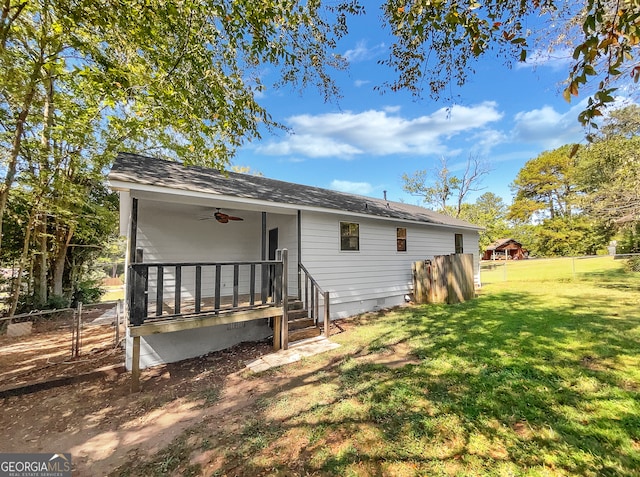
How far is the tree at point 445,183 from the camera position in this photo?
2358cm

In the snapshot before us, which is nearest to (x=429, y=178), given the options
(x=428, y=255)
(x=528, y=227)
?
(x=428, y=255)

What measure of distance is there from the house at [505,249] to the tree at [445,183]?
52.4 ft

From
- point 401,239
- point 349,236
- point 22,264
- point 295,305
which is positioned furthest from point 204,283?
point 22,264


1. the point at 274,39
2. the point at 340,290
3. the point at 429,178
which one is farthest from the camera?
the point at 429,178

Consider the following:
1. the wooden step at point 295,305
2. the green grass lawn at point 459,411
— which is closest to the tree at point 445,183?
the green grass lawn at point 459,411

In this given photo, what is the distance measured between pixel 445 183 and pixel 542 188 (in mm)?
20376

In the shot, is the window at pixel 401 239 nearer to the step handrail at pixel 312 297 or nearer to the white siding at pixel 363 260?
the white siding at pixel 363 260

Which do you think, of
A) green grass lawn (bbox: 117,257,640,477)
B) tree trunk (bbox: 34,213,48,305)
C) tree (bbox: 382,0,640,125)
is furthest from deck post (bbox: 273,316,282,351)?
tree trunk (bbox: 34,213,48,305)

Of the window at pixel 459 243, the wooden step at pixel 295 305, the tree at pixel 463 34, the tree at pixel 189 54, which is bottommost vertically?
the wooden step at pixel 295 305

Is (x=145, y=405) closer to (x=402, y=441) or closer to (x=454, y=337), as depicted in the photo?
(x=402, y=441)

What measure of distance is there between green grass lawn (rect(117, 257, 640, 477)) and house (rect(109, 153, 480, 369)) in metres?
1.82

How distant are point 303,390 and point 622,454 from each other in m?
3.32

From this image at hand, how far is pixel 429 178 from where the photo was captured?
26906 millimetres

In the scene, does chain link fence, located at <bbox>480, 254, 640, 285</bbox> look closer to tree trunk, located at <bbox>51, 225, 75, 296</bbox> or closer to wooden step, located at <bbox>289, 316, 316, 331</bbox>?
wooden step, located at <bbox>289, 316, 316, 331</bbox>
